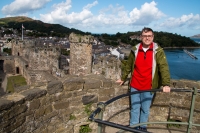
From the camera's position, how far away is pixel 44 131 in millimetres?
3658

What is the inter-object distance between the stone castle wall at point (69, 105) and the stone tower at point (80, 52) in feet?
Answer: 26.8

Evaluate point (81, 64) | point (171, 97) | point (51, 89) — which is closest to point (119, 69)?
point (81, 64)

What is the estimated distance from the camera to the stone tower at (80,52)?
1238 cm

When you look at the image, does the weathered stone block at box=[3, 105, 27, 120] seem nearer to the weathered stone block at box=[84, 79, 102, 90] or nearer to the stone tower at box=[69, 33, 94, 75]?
the weathered stone block at box=[84, 79, 102, 90]

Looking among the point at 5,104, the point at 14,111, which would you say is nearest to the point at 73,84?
the point at 14,111

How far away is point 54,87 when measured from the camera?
365 cm

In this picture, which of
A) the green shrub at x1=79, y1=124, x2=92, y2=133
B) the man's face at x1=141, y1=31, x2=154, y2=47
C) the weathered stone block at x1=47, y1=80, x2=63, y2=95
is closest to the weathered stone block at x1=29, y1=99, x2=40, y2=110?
the weathered stone block at x1=47, y1=80, x2=63, y2=95

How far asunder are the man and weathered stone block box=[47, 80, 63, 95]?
1.29 meters

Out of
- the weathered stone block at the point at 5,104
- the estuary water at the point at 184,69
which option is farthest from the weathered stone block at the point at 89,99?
the estuary water at the point at 184,69

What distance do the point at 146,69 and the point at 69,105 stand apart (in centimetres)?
173

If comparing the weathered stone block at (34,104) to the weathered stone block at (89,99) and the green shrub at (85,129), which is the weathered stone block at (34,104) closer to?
the weathered stone block at (89,99)

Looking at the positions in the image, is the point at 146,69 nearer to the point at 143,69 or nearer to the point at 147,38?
the point at 143,69

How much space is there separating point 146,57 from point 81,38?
9.45m

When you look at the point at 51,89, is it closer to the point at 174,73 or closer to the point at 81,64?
the point at 81,64
